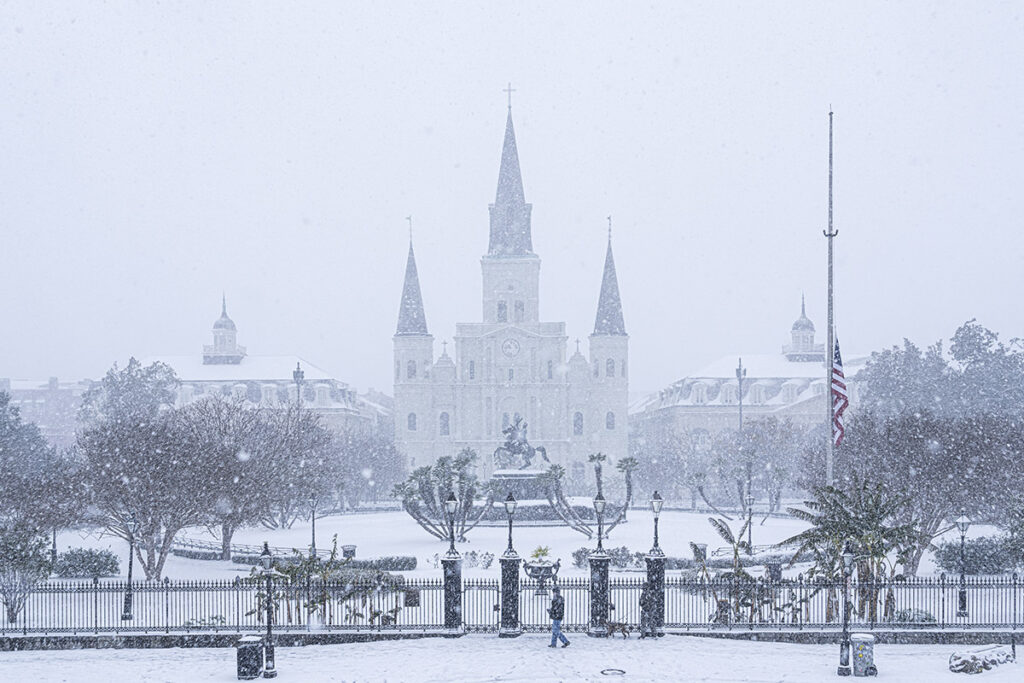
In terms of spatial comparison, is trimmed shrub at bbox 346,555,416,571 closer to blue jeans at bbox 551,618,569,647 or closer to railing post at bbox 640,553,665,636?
railing post at bbox 640,553,665,636

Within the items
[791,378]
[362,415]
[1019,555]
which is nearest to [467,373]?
[362,415]

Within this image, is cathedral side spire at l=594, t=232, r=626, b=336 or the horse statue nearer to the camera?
the horse statue

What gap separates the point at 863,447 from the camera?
38750 millimetres

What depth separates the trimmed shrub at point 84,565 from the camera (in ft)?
97.9

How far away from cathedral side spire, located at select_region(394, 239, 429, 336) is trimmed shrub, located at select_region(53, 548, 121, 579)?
57849 millimetres

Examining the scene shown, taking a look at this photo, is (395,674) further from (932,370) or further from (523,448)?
(932,370)

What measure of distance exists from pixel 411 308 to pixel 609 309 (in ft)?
56.1

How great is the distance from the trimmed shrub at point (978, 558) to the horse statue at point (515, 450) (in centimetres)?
1973

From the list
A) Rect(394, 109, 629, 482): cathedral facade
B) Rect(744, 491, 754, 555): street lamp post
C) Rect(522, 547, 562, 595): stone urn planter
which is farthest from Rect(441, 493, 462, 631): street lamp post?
Rect(394, 109, 629, 482): cathedral facade

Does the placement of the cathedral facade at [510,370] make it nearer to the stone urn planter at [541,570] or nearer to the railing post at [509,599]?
the stone urn planter at [541,570]

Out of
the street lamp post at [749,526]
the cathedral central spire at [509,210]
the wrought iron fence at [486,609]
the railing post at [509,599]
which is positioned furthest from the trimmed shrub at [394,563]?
the cathedral central spire at [509,210]

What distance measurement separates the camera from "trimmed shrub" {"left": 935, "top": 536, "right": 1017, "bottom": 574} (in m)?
29.1

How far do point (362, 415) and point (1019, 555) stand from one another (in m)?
81.8

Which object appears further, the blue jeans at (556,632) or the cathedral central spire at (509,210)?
the cathedral central spire at (509,210)
